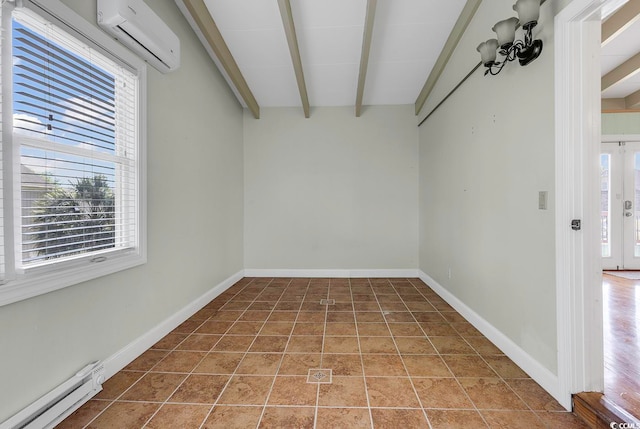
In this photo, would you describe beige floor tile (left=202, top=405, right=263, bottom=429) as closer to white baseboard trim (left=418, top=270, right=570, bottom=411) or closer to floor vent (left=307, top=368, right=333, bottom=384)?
floor vent (left=307, top=368, right=333, bottom=384)

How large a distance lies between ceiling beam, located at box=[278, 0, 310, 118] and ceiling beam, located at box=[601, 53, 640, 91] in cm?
427

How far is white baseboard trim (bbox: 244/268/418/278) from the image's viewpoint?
4.20m

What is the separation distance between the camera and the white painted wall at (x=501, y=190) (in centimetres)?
160

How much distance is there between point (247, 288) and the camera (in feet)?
12.0

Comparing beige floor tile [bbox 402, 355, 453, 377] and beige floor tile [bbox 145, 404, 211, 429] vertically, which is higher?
beige floor tile [bbox 402, 355, 453, 377]

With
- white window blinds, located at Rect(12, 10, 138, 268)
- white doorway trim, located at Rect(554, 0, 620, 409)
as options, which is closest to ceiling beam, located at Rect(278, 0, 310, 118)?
white window blinds, located at Rect(12, 10, 138, 268)

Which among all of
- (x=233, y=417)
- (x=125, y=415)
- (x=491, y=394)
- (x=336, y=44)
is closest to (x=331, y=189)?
(x=336, y=44)

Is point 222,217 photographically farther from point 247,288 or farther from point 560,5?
point 560,5

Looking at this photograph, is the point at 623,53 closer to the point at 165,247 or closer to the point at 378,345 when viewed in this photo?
the point at 378,345

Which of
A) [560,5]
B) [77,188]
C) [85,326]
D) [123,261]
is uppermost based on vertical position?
[560,5]

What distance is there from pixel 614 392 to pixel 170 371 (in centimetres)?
267

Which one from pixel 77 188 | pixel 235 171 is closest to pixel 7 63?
pixel 77 188

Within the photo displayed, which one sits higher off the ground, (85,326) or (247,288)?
(85,326)

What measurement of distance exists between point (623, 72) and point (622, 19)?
1.48 metres
